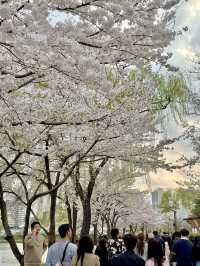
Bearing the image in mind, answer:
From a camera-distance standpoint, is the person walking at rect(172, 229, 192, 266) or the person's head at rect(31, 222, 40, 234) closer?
the person's head at rect(31, 222, 40, 234)

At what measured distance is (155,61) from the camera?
20.9 feet

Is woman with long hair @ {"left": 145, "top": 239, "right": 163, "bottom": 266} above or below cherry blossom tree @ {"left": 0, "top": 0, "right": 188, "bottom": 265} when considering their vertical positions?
below

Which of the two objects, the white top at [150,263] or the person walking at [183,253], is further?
the person walking at [183,253]

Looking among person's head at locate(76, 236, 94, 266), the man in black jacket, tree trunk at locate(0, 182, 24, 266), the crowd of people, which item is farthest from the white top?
tree trunk at locate(0, 182, 24, 266)

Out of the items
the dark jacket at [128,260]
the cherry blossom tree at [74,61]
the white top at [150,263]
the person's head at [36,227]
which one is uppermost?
the cherry blossom tree at [74,61]

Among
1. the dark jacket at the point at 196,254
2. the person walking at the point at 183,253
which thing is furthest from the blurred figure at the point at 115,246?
the dark jacket at the point at 196,254

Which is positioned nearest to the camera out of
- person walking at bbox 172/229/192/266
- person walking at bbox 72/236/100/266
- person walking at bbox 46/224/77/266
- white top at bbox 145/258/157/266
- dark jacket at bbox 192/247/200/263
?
person walking at bbox 72/236/100/266

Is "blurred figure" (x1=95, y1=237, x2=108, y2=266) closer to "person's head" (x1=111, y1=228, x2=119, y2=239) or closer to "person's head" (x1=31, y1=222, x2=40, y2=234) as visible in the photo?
"person's head" (x1=111, y1=228, x2=119, y2=239)

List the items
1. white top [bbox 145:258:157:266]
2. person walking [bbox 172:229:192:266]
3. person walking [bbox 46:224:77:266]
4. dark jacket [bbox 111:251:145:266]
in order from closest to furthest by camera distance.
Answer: dark jacket [bbox 111:251:145:266] → white top [bbox 145:258:157:266] → person walking [bbox 46:224:77:266] → person walking [bbox 172:229:192:266]

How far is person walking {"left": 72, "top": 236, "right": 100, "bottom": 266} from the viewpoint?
5.31 meters

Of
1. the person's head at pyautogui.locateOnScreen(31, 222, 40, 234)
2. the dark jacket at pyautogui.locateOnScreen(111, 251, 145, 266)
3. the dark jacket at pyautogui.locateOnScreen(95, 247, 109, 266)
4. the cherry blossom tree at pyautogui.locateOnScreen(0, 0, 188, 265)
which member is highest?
the cherry blossom tree at pyautogui.locateOnScreen(0, 0, 188, 265)

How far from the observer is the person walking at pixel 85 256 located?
209 inches

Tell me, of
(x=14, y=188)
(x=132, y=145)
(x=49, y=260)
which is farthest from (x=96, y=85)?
(x=14, y=188)

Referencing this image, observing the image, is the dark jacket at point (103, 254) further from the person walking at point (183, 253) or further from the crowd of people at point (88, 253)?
the person walking at point (183, 253)
